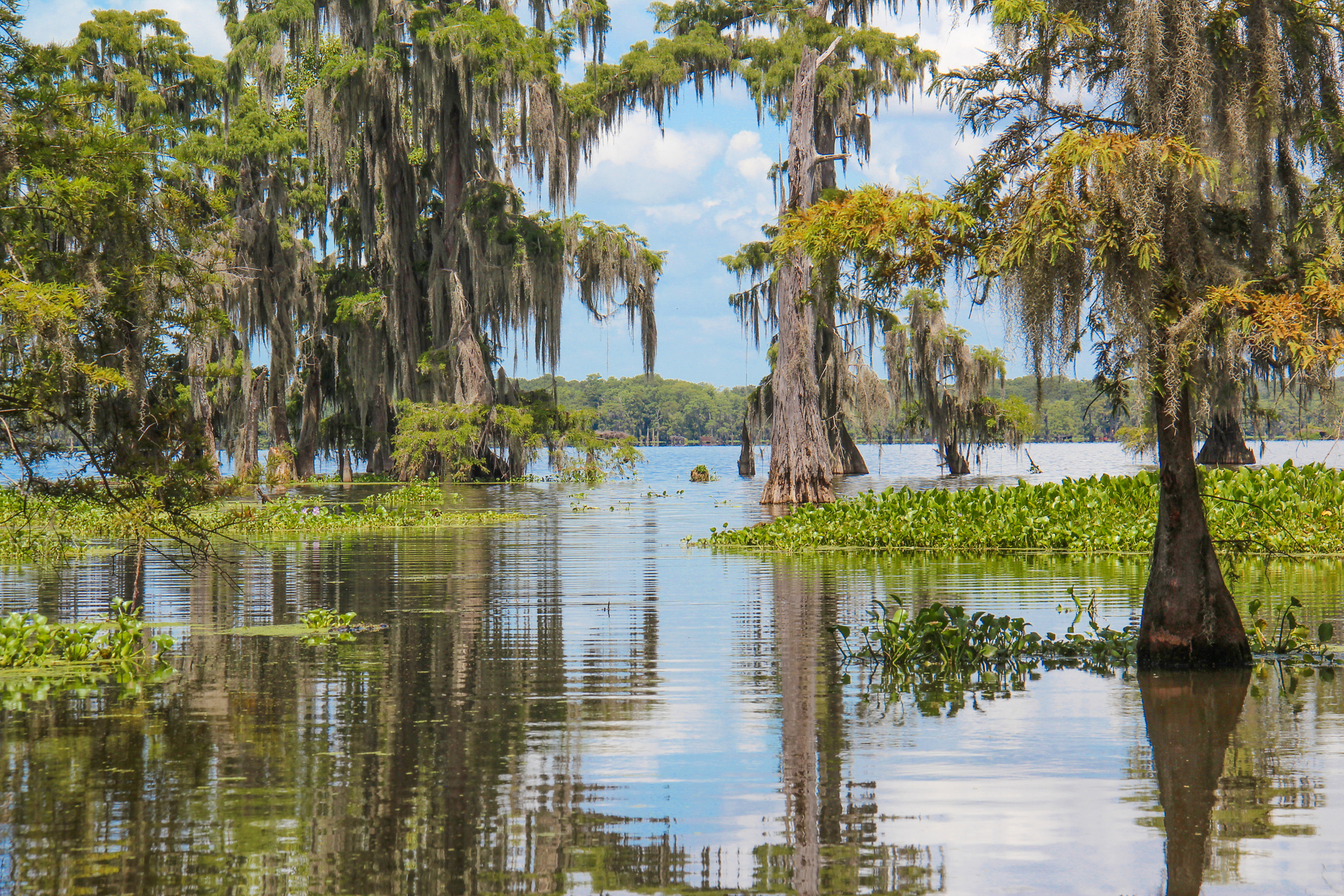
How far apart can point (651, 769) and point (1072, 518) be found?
1305 cm

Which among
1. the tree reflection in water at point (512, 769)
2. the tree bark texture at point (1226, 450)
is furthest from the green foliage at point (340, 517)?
the tree bark texture at point (1226, 450)

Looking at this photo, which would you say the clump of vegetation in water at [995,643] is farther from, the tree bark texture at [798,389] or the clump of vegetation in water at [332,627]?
the tree bark texture at [798,389]

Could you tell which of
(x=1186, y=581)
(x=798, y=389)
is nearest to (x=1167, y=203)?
(x=1186, y=581)

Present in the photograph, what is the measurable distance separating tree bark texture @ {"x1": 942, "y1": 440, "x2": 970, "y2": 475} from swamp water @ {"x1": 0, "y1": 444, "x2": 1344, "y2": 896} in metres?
38.7

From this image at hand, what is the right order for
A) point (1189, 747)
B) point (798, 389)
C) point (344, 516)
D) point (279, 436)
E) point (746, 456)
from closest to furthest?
point (1189, 747), point (344, 516), point (798, 389), point (279, 436), point (746, 456)

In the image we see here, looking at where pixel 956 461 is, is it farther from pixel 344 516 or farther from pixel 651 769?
pixel 651 769

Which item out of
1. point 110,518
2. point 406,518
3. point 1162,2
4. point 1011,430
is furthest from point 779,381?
point 1162,2

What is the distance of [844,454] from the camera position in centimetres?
5228

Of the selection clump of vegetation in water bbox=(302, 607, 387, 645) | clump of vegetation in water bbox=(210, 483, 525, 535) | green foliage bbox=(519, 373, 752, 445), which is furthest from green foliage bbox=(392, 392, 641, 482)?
green foliage bbox=(519, 373, 752, 445)

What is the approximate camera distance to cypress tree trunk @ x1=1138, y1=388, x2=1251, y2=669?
8.43m

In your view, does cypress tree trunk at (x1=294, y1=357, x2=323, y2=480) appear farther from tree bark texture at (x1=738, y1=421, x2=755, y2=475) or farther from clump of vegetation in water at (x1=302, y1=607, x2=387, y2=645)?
clump of vegetation in water at (x1=302, y1=607, x2=387, y2=645)

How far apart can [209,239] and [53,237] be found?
8.43ft

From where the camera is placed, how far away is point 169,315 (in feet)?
33.6

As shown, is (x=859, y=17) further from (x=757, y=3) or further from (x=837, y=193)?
(x=837, y=193)
